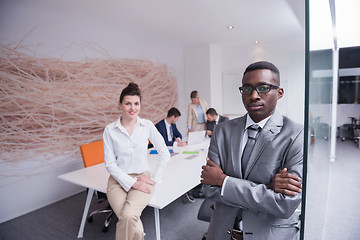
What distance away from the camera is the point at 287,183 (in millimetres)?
963

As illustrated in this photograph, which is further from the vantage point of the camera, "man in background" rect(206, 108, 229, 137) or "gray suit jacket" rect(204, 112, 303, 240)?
"man in background" rect(206, 108, 229, 137)

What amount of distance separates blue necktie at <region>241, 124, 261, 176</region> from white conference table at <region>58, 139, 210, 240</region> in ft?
3.08

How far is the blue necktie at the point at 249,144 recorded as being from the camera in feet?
3.65

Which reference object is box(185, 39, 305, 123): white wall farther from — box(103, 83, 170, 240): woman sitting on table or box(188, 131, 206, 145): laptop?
box(103, 83, 170, 240): woman sitting on table

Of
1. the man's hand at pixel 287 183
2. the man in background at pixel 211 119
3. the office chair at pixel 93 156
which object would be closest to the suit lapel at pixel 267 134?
the man's hand at pixel 287 183

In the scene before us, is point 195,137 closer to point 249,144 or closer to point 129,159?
point 129,159

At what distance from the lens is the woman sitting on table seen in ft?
6.50

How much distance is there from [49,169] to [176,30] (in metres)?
3.81

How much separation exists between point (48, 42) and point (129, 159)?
2.65 meters

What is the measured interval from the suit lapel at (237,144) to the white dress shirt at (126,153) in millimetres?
1172

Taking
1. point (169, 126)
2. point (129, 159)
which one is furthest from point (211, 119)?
point (129, 159)

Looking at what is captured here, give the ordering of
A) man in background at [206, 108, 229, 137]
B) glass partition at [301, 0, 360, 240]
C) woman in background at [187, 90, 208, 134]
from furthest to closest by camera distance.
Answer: woman in background at [187, 90, 208, 134] → man in background at [206, 108, 229, 137] → glass partition at [301, 0, 360, 240]

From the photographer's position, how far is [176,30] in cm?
532

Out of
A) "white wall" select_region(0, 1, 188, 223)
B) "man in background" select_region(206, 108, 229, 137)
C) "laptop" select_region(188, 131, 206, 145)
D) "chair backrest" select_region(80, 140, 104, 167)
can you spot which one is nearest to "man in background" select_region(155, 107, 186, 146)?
"laptop" select_region(188, 131, 206, 145)
